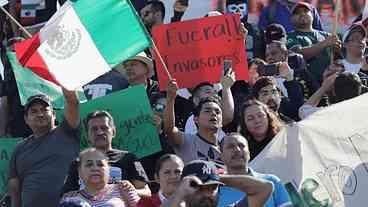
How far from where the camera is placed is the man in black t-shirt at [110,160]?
27.3 feet

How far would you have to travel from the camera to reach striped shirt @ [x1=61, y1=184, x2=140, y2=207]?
7.98 m

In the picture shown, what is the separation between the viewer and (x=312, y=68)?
11.4 meters

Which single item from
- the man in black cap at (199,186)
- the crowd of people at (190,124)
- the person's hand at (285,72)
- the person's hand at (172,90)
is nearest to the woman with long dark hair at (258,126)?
the crowd of people at (190,124)

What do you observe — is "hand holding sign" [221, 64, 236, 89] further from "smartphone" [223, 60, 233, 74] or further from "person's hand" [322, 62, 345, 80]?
"person's hand" [322, 62, 345, 80]

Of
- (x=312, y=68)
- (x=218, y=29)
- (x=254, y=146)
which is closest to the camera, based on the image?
(x=254, y=146)

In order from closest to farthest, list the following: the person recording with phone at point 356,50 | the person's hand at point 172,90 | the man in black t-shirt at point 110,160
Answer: the man in black t-shirt at point 110,160
the person's hand at point 172,90
the person recording with phone at point 356,50

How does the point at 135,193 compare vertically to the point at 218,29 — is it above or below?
below

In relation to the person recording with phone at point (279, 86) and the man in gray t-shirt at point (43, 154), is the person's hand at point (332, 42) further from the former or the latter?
the man in gray t-shirt at point (43, 154)

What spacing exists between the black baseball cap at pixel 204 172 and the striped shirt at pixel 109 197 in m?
1.39

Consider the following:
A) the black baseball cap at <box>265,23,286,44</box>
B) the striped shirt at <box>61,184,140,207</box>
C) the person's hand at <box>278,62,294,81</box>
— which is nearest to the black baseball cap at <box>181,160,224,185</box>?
the striped shirt at <box>61,184,140,207</box>

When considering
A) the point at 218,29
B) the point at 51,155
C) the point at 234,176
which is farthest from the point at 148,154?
the point at 234,176

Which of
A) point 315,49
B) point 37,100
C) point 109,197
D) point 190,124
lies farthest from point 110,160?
A: point 315,49

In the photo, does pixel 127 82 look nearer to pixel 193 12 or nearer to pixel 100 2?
→ pixel 100 2

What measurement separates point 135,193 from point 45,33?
1521 mm
